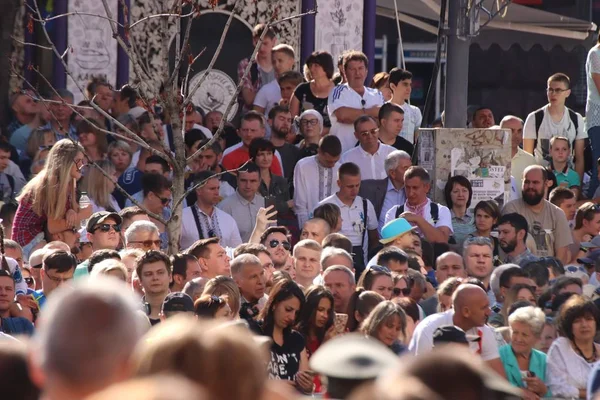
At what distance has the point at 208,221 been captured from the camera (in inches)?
487

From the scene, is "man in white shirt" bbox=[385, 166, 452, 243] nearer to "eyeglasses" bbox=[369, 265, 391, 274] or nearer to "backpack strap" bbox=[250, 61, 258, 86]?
"eyeglasses" bbox=[369, 265, 391, 274]

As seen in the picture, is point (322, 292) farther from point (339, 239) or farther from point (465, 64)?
→ point (465, 64)

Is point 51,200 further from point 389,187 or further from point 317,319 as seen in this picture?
A: point 389,187

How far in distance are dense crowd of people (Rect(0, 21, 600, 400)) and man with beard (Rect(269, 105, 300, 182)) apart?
2 centimetres

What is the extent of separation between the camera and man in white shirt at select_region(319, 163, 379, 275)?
1274 centimetres

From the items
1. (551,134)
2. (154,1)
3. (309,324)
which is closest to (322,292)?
(309,324)

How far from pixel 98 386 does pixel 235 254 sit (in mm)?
7418

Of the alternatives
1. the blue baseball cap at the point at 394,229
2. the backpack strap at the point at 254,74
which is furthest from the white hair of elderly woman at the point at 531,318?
the backpack strap at the point at 254,74

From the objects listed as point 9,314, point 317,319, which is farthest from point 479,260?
point 9,314

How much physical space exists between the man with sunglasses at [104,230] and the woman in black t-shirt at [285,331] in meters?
2.52

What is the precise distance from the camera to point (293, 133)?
47.8 ft

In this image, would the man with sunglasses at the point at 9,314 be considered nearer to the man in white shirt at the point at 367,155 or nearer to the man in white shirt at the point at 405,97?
the man in white shirt at the point at 367,155

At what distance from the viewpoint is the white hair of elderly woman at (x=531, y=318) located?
9.30 m

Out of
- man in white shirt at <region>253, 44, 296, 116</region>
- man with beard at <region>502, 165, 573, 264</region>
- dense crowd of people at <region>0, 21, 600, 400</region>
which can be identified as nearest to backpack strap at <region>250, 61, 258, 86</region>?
dense crowd of people at <region>0, 21, 600, 400</region>
